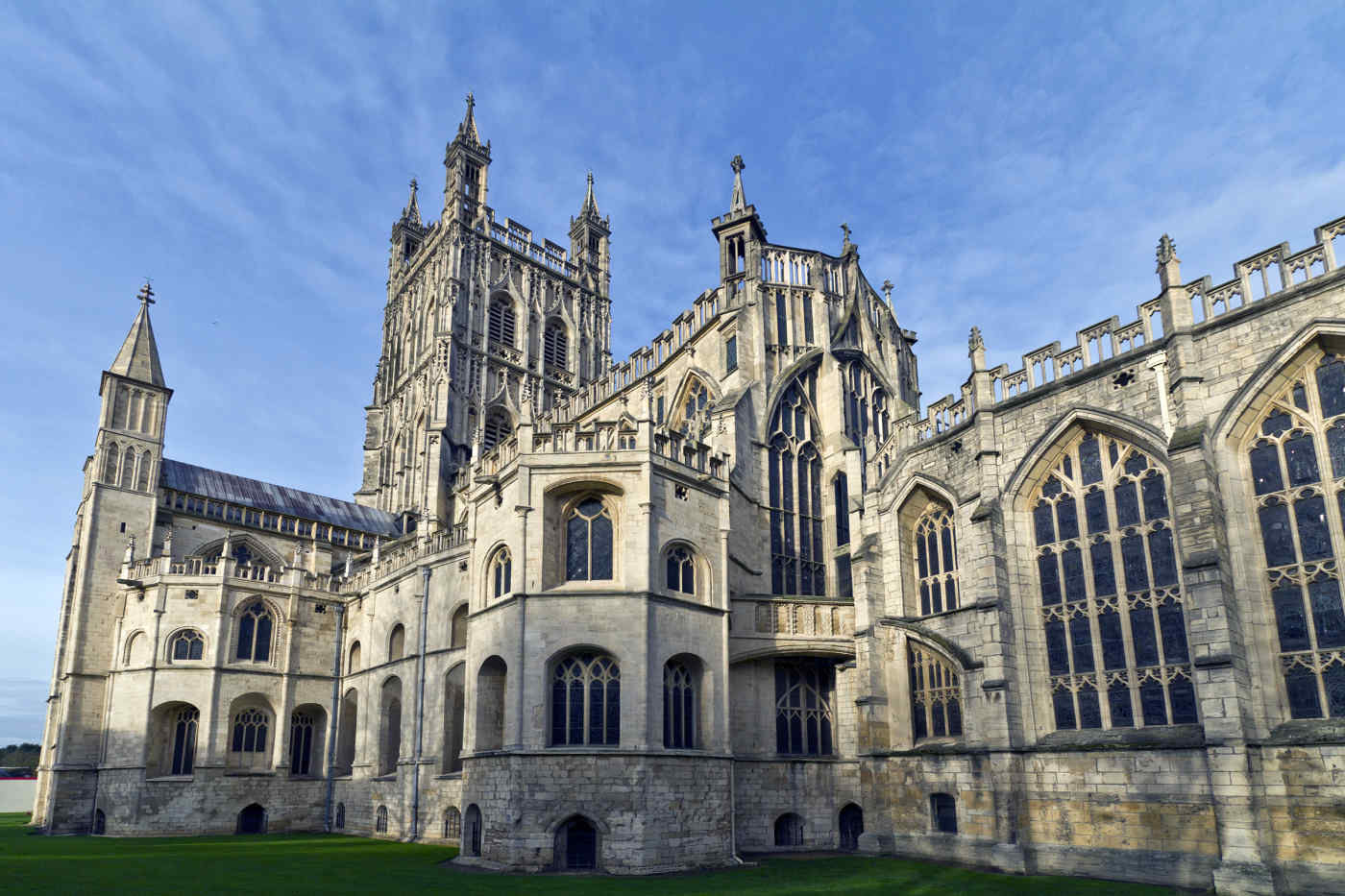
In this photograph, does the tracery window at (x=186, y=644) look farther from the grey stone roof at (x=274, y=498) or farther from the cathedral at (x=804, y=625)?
the grey stone roof at (x=274, y=498)


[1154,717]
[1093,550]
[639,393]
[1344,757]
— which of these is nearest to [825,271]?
[639,393]

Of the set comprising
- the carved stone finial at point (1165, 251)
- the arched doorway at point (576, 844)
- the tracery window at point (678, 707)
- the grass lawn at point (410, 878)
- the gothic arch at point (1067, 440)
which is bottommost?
the grass lawn at point (410, 878)

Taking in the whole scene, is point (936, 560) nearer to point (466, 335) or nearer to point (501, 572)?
point (501, 572)

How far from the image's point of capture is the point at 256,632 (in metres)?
40.1

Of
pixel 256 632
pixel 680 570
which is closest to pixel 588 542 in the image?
pixel 680 570

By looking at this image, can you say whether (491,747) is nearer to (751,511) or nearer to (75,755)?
(751,511)

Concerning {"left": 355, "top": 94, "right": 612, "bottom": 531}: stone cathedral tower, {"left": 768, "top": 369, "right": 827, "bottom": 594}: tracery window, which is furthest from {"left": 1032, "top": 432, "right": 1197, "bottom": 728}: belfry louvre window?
{"left": 355, "top": 94, "right": 612, "bottom": 531}: stone cathedral tower

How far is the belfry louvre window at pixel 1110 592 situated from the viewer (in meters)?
20.4

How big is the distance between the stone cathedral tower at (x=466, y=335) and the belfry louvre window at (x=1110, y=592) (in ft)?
125

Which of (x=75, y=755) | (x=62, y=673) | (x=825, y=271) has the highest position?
(x=825, y=271)

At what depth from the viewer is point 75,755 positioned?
1501 inches

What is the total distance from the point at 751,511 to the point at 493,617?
32.4ft

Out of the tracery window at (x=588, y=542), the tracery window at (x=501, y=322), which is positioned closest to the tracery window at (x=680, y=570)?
the tracery window at (x=588, y=542)

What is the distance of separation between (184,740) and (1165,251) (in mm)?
40245
